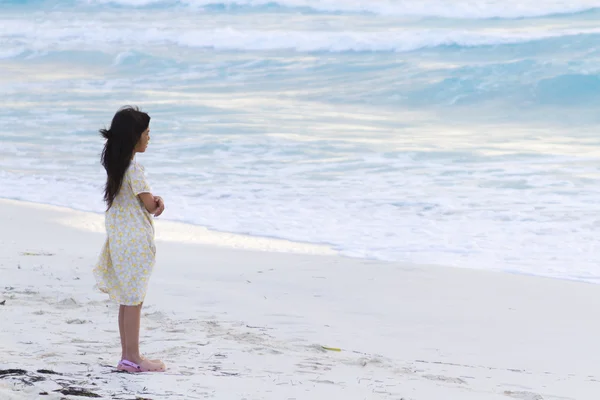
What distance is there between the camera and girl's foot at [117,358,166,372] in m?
3.73

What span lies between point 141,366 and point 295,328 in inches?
51.1

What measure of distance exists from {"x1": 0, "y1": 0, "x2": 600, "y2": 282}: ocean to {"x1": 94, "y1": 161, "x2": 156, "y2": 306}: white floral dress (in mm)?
3484

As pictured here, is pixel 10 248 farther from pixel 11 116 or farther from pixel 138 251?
pixel 11 116

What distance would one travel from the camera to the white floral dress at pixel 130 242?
3758mm

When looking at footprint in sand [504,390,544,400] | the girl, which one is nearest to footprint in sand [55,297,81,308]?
the girl

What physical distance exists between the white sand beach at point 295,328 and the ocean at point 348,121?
35.9 inches

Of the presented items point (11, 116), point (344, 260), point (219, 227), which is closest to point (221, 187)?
point (219, 227)

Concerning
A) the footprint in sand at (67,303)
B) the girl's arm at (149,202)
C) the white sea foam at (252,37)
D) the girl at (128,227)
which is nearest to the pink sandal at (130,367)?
the girl at (128,227)

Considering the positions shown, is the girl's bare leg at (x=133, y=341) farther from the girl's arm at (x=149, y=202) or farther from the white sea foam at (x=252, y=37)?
the white sea foam at (x=252, y=37)

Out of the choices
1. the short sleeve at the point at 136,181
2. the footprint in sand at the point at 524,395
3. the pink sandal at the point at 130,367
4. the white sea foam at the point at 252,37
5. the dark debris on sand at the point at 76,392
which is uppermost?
→ the white sea foam at the point at 252,37

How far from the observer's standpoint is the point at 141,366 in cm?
374

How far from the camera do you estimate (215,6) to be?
40.7m

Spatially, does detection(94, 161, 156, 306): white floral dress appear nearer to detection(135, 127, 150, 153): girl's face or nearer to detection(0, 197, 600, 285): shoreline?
detection(135, 127, 150, 153): girl's face

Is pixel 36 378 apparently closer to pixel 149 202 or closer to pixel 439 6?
pixel 149 202
